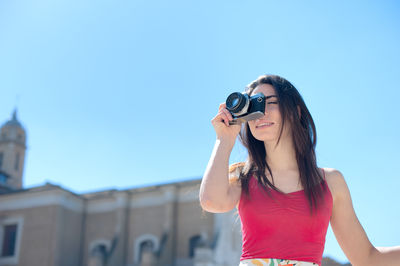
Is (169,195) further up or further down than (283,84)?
further up

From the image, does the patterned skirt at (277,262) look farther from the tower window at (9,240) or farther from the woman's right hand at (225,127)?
the tower window at (9,240)

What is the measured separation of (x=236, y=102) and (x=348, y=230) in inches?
24.5

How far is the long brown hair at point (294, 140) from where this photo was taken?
5.29 feet

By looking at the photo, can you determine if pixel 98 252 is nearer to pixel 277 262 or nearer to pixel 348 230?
pixel 348 230

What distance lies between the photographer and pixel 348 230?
5.36ft

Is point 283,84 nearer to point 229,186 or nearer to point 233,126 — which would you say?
point 233,126

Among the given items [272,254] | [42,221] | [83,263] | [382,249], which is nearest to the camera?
[272,254]

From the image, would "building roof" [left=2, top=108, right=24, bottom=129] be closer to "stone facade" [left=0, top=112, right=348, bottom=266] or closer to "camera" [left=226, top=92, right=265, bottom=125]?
"stone facade" [left=0, top=112, right=348, bottom=266]

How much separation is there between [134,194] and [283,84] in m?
25.0

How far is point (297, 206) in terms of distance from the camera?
1.48 m

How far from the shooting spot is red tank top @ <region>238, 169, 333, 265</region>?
4.70 feet

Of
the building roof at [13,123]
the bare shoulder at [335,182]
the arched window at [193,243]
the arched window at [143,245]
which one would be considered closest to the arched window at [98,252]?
the arched window at [143,245]

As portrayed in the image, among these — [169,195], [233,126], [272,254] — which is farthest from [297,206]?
[169,195]

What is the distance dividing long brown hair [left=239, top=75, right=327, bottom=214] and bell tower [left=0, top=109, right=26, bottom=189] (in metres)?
36.5
